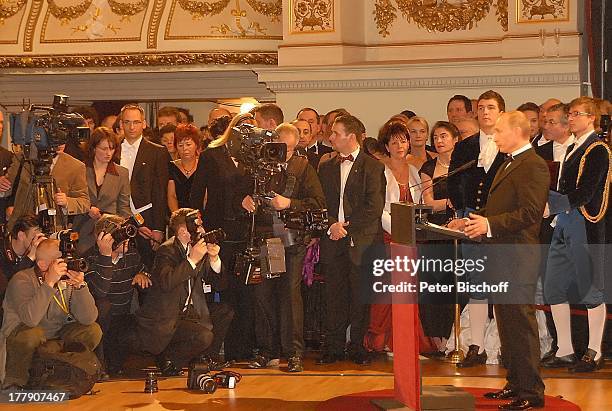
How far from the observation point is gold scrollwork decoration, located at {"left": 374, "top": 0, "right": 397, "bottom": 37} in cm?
1224

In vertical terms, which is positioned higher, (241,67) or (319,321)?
(241,67)

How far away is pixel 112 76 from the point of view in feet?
43.7

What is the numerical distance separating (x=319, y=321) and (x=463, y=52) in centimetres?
360

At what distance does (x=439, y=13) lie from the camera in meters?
12.1

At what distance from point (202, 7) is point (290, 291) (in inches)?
188

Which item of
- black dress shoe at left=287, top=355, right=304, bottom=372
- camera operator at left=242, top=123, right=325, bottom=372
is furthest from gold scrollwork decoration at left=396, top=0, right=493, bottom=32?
black dress shoe at left=287, top=355, right=304, bottom=372

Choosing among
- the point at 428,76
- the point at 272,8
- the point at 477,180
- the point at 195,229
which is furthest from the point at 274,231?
the point at 272,8

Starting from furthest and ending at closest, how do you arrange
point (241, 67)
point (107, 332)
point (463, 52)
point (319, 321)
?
point (241, 67) → point (463, 52) → point (319, 321) → point (107, 332)

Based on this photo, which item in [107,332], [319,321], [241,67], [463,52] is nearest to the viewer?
[107,332]

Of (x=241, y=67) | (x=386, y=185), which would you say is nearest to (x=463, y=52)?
(x=241, y=67)

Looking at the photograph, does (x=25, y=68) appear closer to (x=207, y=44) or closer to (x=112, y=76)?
(x=112, y=76)

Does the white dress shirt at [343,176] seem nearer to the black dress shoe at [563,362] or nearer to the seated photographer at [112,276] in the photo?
the seated photographer at [112,276]

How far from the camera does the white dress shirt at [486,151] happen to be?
28.2 ft

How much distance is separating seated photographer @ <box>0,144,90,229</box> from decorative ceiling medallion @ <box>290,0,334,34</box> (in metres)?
3.51
